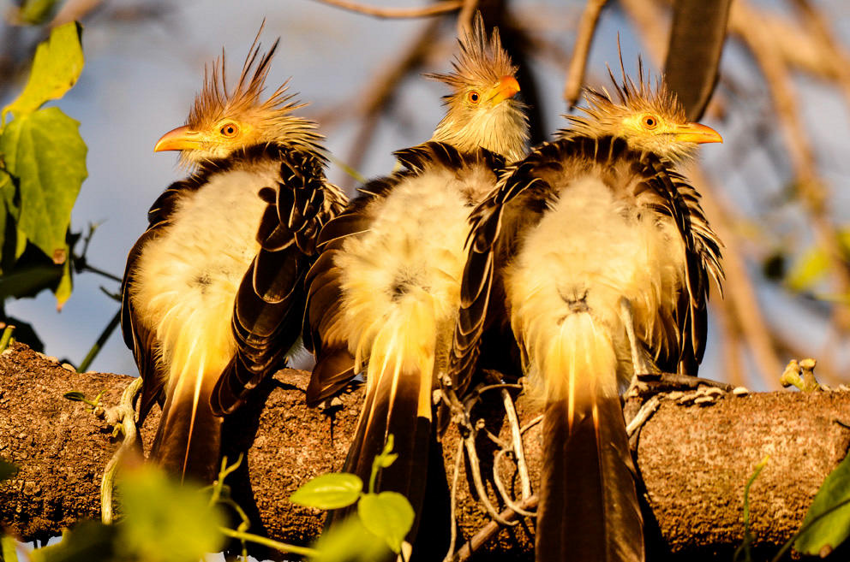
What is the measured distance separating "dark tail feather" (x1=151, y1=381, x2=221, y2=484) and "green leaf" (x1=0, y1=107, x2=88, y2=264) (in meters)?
0.60

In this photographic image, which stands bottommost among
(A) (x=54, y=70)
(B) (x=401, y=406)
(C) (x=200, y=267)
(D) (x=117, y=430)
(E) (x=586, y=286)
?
(B) (x=401, y=406)

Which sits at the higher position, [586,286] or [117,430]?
[586,286]

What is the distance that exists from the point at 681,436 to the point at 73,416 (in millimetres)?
1690

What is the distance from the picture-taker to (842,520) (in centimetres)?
206

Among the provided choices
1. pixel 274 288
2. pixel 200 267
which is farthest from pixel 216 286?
pixel 274 288

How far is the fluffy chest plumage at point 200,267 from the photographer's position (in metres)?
3.04

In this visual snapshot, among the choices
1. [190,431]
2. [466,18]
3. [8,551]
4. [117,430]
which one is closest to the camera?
[8,551]

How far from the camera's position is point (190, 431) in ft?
8.73

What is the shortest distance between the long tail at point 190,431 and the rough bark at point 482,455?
10 centimetres

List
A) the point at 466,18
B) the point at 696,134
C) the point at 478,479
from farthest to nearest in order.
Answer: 1. the point at 466,18
2. the point at 696,134
3. the point at 478,479

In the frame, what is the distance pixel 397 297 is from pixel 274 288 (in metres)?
0.37

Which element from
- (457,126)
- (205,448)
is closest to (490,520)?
(205,448)

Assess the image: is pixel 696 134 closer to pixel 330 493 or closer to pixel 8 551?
pixel 330 493

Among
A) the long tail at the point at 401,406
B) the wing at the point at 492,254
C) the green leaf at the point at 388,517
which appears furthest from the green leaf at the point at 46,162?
the green leaf at the point at 388,517
